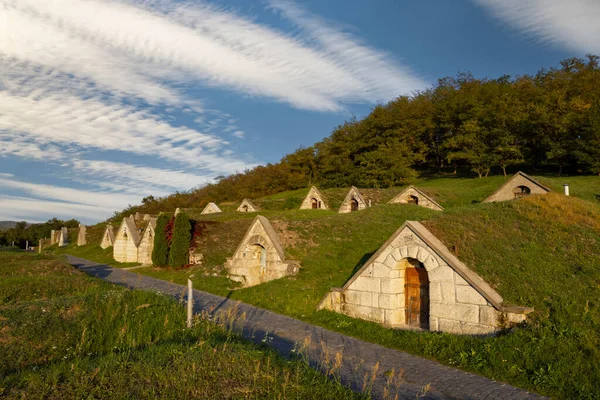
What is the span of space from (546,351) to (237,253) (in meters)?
15.1

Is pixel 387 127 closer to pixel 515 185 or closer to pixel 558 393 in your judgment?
pixel 515 185

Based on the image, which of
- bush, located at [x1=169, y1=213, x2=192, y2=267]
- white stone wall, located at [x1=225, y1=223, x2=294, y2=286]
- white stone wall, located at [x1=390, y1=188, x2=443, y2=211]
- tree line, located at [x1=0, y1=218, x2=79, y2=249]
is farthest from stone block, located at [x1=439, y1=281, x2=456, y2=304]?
tree line, located at [x1=0, y1=218, x2=79, y2=249]

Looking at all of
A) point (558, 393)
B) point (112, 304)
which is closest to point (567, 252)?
point (558, 393)

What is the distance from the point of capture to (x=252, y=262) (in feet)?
69.4

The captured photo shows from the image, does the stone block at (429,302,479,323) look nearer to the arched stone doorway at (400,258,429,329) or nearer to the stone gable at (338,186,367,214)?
the arched stone doorway at (400,258,429,329)

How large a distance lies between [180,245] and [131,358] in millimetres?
21528

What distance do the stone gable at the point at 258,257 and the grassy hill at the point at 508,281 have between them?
25.3 inches

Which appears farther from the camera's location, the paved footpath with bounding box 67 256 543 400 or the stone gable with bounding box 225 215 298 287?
the stone gable with bounding box 225 215 298 287

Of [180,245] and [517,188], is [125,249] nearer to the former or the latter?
[180,245]

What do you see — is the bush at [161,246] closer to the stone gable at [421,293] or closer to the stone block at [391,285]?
the stone gable at [421,293]

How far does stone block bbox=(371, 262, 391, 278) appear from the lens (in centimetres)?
1335

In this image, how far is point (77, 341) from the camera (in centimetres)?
937

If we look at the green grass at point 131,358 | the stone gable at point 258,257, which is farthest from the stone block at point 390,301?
the stone gable at point 258,257

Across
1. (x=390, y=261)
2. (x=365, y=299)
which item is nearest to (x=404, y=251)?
(x=390, y=261)
